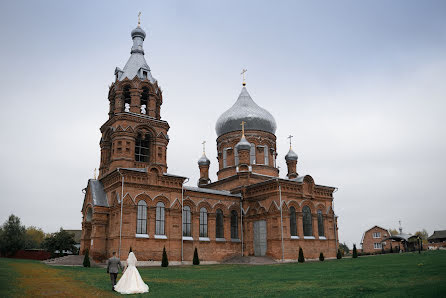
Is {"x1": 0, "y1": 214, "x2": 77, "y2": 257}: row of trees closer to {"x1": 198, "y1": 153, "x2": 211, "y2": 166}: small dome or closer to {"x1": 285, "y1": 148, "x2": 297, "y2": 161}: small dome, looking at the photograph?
{"x1": 198, "y1": 153, "x2": 211, "y2": 166}: small dome

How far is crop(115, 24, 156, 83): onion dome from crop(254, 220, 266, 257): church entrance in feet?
48.7

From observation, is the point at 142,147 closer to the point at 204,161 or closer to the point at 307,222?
the point at 204,161

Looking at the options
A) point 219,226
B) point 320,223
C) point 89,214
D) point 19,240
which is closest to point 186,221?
point 219,226


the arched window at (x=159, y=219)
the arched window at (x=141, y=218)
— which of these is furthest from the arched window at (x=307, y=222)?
the arched window at (x=141, y=218)

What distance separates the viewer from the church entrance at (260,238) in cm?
3067

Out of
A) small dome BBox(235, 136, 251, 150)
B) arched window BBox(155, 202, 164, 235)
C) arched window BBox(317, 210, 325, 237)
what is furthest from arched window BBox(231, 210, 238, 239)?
arched window BBox(317, 210, 325, 237)

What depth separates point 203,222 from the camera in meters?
30.2

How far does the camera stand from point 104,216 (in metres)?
27.0

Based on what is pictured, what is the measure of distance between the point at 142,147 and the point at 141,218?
6.09 meters

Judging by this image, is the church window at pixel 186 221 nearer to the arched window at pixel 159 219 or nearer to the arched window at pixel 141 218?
the arched window at pixel 159 219

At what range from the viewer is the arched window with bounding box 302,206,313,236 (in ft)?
105

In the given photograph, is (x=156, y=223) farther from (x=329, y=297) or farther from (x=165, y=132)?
(x=329, y=297)

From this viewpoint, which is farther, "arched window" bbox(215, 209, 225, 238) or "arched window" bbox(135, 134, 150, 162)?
"arched window" bbox(215, 209, 225, 238)

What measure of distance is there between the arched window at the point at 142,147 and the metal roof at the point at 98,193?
11.5 ft
